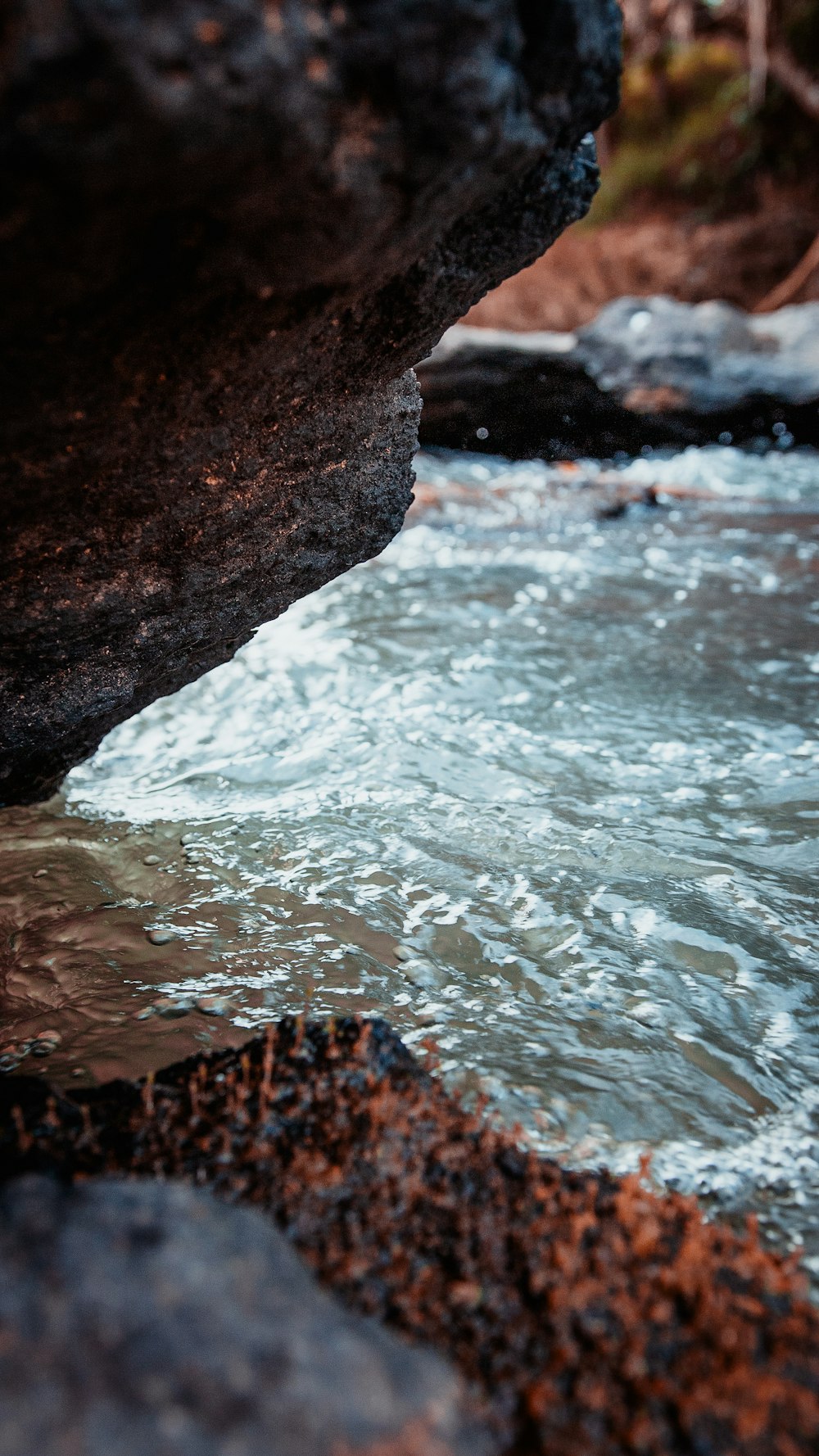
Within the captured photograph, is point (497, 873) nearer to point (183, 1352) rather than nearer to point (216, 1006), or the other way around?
point (216, 1006)

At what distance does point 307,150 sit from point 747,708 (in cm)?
498

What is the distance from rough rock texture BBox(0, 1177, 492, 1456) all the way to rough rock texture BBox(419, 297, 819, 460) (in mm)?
12862

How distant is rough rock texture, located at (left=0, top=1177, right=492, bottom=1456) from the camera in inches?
66.1

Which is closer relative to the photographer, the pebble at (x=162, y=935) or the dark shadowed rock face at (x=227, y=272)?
the dark shadowed rock face at (x=227, y=272)

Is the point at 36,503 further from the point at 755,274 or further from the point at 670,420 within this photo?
→ the point at 755,274

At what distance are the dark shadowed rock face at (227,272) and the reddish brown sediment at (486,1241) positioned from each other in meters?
1.63

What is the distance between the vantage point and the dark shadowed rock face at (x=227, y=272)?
6.25 feet


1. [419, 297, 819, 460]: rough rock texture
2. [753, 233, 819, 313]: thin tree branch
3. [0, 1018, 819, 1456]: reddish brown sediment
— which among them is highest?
[753, 233, 819, 313]: thin tree branch

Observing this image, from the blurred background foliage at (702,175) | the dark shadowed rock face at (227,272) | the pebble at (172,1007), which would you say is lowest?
the pebble at (172,1007)

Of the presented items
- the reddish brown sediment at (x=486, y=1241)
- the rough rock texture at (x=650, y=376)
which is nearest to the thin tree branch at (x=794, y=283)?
the rough rock texture at (x=650, y=376)

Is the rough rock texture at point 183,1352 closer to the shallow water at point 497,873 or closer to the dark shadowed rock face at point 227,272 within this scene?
the shallow water at point 497,873

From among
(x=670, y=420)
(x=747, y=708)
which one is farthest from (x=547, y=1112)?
(x=670, y=420)

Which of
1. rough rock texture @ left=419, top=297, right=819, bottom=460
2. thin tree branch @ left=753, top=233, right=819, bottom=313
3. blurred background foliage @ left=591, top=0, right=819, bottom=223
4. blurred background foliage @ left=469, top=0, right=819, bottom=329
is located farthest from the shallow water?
blurred background foliage @ left=591, top=0, right=819, bottom=223

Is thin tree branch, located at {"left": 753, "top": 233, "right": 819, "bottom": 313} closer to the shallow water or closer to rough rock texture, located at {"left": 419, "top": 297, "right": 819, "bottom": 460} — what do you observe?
rough rock texture, located at {"left": 419, "top": 297, "right": 819, "bottom": 460}
